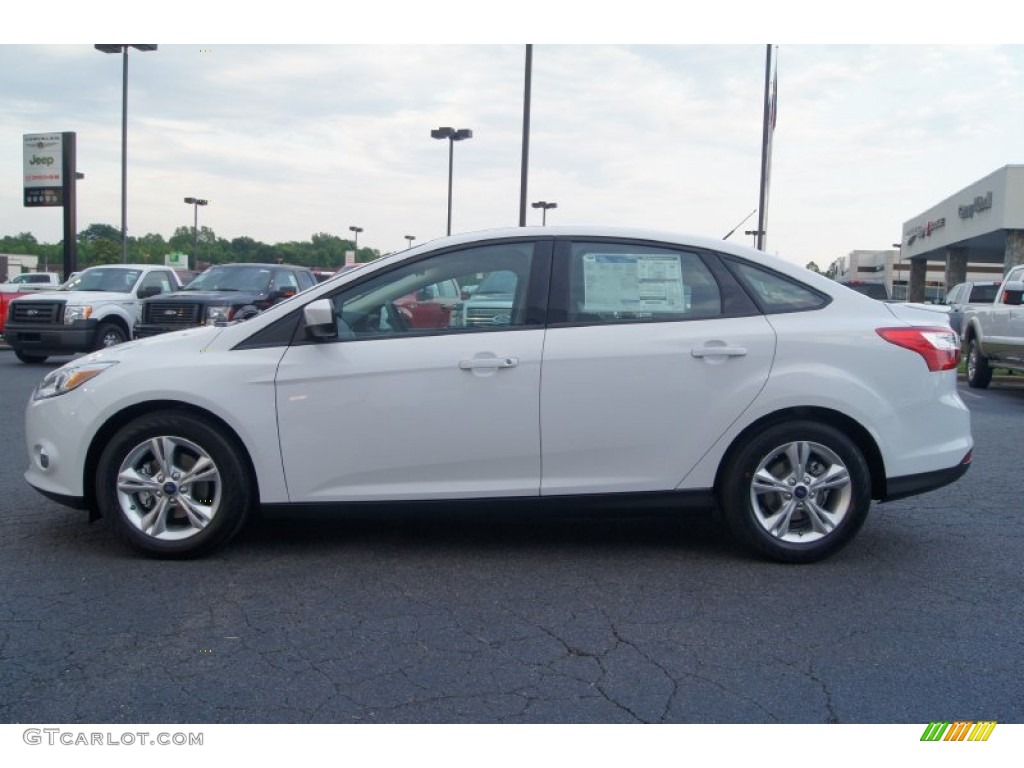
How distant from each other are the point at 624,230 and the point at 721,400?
104cm

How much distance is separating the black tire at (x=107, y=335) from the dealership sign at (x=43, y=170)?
14.4 meters

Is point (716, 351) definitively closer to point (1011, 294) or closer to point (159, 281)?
point (1011, 294)

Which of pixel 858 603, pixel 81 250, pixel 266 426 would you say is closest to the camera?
pixel 858 603

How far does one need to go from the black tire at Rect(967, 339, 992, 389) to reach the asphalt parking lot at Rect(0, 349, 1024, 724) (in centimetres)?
1014

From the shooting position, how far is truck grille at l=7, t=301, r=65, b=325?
16328 millimetres

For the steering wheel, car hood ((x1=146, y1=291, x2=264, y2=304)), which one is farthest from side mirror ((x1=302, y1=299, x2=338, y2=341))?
car hood ((x1=146, y1=291, x2=264, y2=304))

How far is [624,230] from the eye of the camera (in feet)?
16.8

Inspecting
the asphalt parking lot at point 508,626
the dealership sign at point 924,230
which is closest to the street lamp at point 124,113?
the asphalt parking lot at point 508,626

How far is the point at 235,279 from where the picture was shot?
1655 cm

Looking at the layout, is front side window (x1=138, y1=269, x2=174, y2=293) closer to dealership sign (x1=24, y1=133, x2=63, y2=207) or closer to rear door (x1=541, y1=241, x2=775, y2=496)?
dealership sign (x1=24, y1=133, x2=63, y2=207)

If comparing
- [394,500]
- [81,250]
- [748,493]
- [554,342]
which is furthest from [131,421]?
[81,250]

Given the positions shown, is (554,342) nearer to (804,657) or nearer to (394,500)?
(394,500)

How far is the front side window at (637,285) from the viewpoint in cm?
496

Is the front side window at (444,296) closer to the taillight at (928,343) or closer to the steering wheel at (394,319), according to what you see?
the steering wheel at (394,319)
